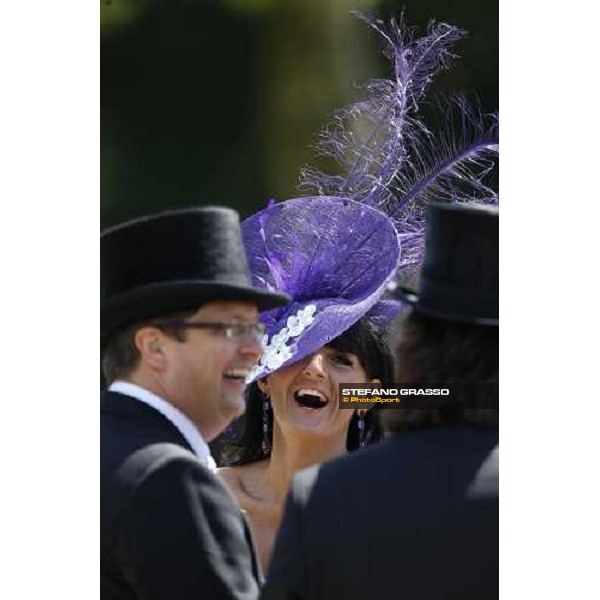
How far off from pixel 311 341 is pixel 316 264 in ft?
0.66

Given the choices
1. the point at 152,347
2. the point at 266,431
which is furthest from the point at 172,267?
the point at 266,431

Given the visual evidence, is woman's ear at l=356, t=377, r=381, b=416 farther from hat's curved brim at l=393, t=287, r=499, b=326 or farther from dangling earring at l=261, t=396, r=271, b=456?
hat's curved brim at l=393, t=287, r=499, b=326

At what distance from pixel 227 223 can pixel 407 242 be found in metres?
0.50

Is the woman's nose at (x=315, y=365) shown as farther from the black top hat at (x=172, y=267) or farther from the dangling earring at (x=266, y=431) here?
the black top hat at (x=172, y=267)

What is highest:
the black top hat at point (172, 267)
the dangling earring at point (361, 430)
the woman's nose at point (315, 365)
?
the black top hat at point (172, 267)

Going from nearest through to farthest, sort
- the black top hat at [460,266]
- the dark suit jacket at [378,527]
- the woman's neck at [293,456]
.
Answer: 1. the dark suit jacket at [378,527]
2. the black top hat at [460,266]
3. the woman's neck at [293,456]

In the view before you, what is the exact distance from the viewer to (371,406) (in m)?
2.98

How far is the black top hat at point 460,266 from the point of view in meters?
2.55

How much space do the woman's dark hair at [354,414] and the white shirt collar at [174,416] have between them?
20.1 inches

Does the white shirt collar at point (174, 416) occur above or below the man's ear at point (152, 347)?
below

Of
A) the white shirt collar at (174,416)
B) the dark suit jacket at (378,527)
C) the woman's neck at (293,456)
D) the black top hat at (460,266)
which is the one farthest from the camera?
the woman's neck at (293,456)

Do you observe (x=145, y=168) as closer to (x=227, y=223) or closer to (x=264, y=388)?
(x=227, y=223)

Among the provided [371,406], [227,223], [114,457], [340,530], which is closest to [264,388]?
[371,406]

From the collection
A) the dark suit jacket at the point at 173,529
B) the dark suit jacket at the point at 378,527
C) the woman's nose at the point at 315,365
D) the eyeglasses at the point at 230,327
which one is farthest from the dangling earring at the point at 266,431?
the dark suit jacket at the point at 378,527
